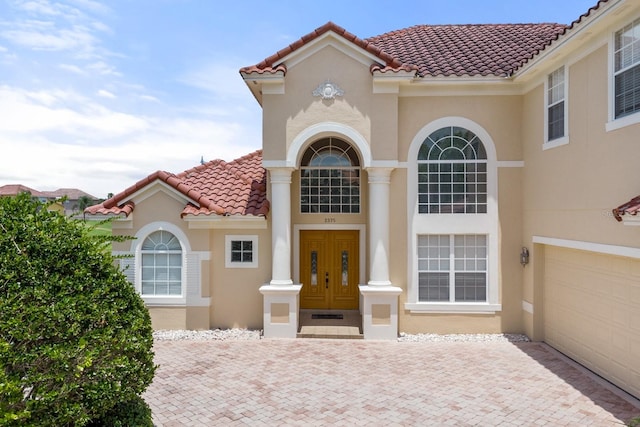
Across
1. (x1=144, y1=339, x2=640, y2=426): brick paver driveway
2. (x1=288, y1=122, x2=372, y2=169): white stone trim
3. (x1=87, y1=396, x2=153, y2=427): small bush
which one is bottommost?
(x1=144, y1=339, x2=640, y2=426): brick paver driveway

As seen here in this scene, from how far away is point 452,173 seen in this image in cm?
1178

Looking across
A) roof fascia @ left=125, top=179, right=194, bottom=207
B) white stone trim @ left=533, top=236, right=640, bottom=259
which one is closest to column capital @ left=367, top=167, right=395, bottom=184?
white stone trim @ left=533, top=236, right=640, bottom=259

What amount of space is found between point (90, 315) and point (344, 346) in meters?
7.20

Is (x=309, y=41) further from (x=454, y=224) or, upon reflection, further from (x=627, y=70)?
(x=627, y=70)

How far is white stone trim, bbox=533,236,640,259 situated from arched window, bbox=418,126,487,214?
2.03 metres

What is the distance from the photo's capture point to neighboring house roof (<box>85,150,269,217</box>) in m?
11.7

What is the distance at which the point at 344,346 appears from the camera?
10.7 meters

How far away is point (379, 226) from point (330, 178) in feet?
8.80

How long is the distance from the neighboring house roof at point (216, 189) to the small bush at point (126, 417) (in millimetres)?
6486

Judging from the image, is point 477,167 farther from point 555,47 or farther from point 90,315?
point 90,315

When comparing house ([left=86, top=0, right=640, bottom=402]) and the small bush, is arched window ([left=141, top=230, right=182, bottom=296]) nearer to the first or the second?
house ([left=86, top=0, right=640, bottom=402])

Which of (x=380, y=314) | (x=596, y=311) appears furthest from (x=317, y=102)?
(x=596, y=311)

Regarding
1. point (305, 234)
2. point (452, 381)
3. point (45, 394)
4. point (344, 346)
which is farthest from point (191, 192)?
point (452, 381)

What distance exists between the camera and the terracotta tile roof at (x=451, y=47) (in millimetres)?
11328
